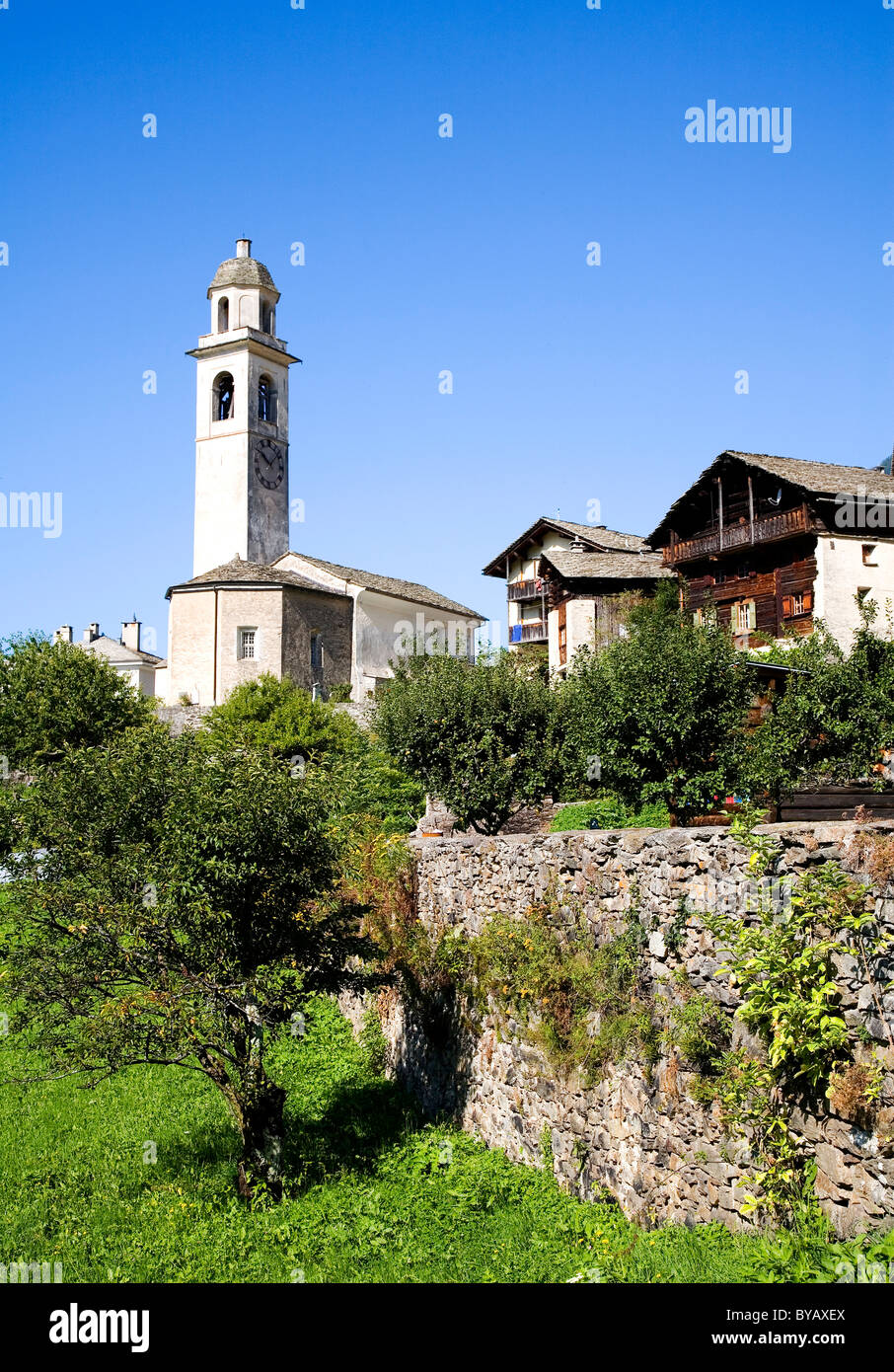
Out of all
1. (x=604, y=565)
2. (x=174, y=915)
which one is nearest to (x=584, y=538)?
(x=604, y=565)

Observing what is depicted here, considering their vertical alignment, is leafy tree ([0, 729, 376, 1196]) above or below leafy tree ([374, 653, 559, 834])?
below

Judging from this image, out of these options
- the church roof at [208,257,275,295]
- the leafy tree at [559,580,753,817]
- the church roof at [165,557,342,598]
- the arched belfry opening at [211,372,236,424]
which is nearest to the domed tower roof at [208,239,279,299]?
the church roof at [208,257,275,295]

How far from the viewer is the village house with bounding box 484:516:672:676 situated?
44.9m

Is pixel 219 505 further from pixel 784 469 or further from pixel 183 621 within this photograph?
pixel 784 469

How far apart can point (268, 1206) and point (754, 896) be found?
5788 millimetres

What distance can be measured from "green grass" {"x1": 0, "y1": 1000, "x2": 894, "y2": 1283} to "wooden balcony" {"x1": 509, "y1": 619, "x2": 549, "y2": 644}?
41.0 meters

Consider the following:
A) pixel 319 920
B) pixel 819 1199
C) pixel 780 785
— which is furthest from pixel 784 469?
pixel 819 1199

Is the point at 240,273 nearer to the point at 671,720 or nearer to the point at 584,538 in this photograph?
the point at 584,538

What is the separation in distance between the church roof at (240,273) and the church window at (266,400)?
5600 millimetres

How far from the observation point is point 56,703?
1508 inches

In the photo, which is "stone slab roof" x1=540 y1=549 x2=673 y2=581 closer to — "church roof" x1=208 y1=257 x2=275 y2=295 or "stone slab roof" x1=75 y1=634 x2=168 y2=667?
"church roof" x1=208 y1=257 x2=275 y2=295

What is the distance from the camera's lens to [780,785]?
68.4 ft

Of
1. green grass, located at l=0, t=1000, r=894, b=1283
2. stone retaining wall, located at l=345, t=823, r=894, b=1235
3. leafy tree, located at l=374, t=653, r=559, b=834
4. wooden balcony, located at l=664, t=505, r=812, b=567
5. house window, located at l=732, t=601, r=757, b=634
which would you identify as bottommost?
green grass, located at l=0, t=1000, r=894, b=1283
